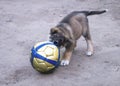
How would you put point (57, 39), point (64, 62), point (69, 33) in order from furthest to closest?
point (69, 33) < point (64, 62) < point (57, 39)

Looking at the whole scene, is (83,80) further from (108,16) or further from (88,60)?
(108,16)

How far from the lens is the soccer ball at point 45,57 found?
519cm

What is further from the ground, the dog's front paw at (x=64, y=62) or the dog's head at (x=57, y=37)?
the dog's head at (x=57, y=37)

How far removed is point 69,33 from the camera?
5980mm

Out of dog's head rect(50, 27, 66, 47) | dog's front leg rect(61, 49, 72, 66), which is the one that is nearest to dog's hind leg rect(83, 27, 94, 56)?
dog's front leg rect(61, 49, 72, 66)

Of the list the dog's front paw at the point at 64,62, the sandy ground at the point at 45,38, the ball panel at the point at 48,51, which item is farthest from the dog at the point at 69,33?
the ball panel at the point at 48,51

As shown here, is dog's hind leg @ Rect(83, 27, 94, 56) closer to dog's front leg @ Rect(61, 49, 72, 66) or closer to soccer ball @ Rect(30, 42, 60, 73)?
dog's front leg @ Rect(61, 49, 72, 66)

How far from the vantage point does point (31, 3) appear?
10.7 m

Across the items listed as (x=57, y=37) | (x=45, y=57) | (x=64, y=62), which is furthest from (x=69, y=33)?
(x=45, y=57)

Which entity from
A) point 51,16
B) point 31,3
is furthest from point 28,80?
point 31,3

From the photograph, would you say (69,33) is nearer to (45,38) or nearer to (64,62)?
(64,62)

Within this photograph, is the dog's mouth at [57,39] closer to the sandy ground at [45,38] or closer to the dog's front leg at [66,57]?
the dog's front leg at [66,57]

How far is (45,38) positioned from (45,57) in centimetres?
224

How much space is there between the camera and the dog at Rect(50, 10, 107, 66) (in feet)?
18.8
